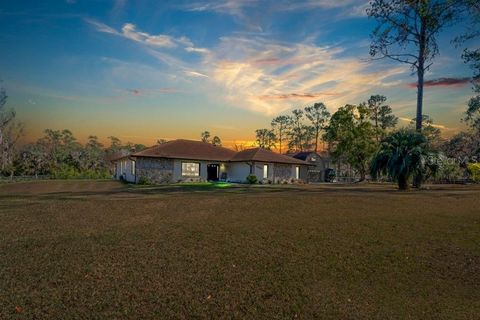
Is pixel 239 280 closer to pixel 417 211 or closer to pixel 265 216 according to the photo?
pixel 265 216

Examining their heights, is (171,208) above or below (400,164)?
below

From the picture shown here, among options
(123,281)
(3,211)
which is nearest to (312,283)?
(123,281)

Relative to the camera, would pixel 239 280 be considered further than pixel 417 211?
No

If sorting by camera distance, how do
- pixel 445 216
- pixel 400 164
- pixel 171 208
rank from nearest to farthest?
pixel 445 216
pixel 171 208
pixel 400 164

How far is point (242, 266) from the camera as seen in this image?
234 inches

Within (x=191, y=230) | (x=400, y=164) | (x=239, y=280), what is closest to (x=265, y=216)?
(x=191, y=230)

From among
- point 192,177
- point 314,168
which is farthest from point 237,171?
point 314,168

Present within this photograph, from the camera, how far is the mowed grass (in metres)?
4.48

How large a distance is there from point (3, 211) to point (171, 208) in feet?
20.2

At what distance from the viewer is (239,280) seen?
210 inches

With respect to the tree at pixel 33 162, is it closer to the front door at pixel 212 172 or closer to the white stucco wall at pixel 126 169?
the white stucco wall at pixel 126 169

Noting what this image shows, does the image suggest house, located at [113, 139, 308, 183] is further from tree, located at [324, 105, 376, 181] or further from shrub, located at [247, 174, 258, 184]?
tree, located at [324, 105, 376, 181]

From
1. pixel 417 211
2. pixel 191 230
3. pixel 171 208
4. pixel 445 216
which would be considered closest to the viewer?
pixel 191 230

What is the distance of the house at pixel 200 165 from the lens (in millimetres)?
29375
